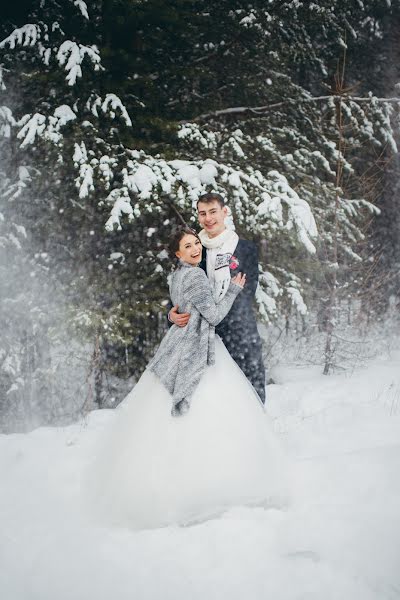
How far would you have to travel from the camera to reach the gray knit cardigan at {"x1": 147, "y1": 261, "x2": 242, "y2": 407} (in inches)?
133

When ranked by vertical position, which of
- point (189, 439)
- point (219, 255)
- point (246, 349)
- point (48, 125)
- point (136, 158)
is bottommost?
point (189, 439)

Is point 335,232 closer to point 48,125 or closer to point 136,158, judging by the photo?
point 136,158

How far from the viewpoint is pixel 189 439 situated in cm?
324

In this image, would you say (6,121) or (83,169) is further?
(6,121)

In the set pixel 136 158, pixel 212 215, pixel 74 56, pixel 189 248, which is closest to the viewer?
pixel 189 248

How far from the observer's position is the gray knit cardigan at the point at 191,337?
133 inches

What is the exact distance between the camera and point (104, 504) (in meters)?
3.36

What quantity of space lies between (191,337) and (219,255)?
941 mm

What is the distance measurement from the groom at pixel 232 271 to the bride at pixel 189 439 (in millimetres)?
496

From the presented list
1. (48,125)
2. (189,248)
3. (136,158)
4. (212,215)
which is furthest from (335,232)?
(189,248)

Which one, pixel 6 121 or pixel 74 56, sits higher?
pixel 74 56

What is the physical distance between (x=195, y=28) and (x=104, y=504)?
7.17 m

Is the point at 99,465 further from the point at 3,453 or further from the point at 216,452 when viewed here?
the point at 3,453

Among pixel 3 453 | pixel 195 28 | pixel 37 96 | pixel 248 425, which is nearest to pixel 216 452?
pixel 248 425
